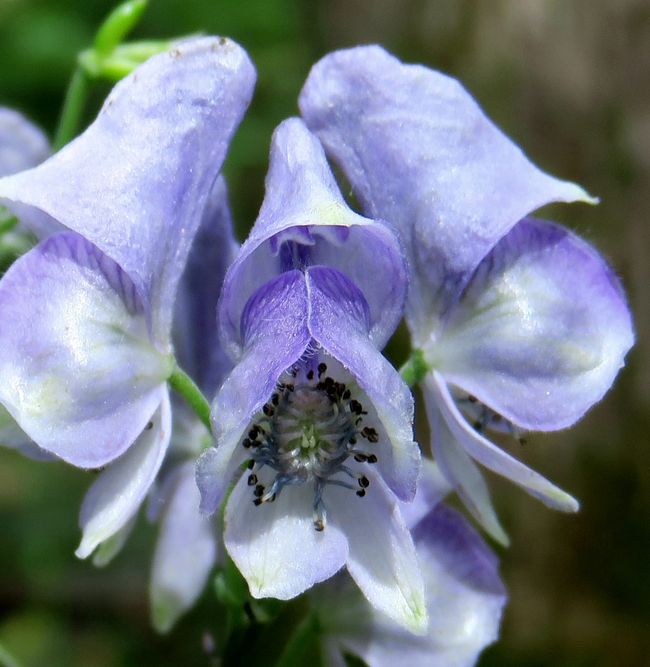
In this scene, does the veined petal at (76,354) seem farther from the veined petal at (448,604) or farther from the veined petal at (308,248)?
the veined petal at (448,604)

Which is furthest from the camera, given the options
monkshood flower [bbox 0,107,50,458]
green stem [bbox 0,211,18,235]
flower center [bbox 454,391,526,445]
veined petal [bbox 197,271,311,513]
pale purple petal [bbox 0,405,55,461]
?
monkshood flower [bbox 0,107,50,458]

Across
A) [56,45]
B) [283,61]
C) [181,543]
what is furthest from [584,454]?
[181,543]

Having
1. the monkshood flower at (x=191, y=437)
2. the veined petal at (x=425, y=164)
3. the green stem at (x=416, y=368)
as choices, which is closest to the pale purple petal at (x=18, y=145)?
the monkshood flower at (x=191, y=437)

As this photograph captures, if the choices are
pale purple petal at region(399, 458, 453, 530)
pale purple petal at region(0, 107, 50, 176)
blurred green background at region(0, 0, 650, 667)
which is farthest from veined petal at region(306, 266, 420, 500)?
blurred green background at region(0, 0, 650, 667)

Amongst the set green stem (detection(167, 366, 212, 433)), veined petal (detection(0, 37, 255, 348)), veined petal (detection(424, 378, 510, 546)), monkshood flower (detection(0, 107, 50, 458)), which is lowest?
veined petal (detection(424, 378, 510, 546))

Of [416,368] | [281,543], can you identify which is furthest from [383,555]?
[416,368]

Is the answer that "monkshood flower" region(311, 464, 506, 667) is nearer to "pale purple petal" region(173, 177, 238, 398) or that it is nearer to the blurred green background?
"pale purple petal" region(173, 177, 238, 398)
